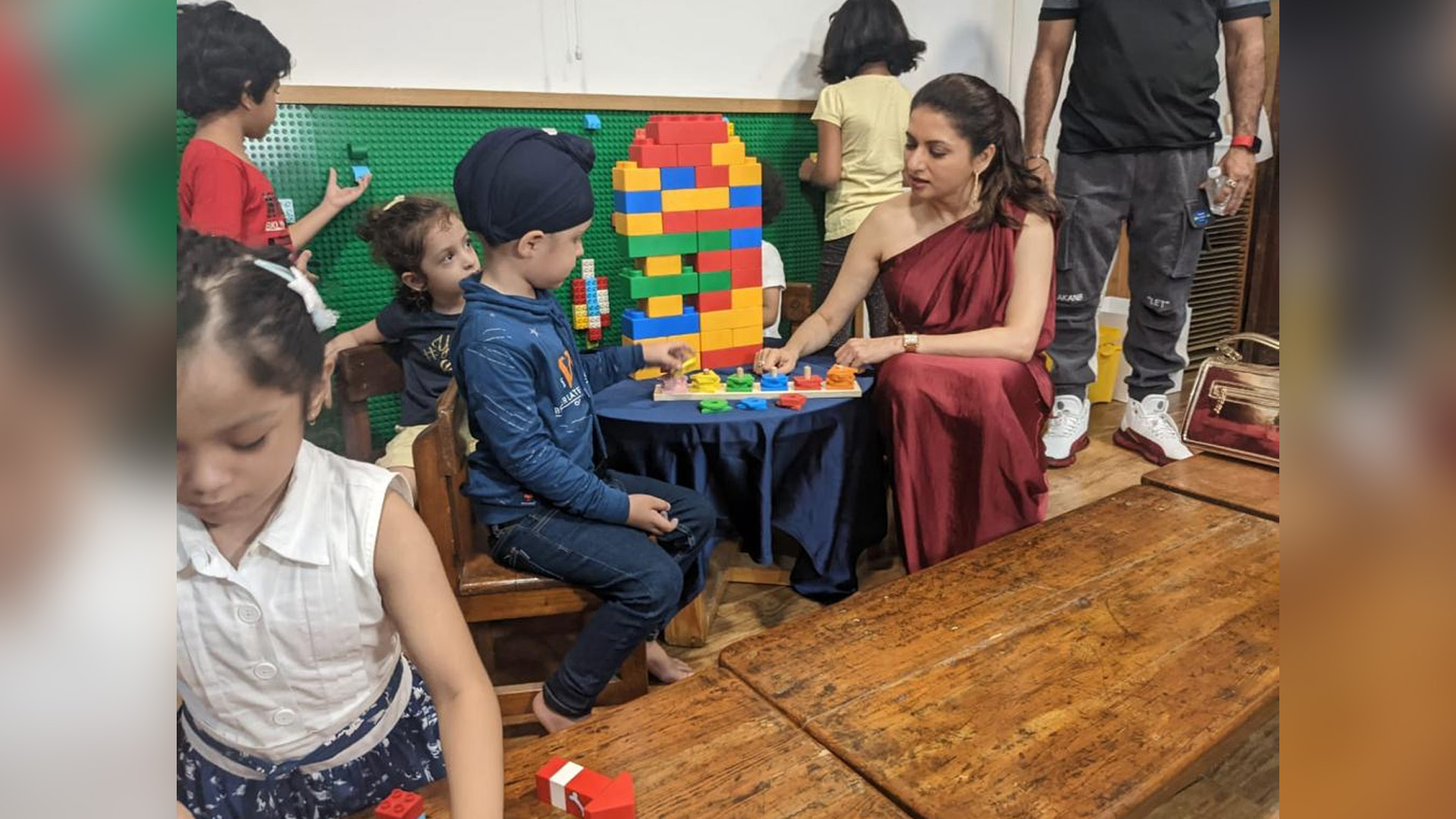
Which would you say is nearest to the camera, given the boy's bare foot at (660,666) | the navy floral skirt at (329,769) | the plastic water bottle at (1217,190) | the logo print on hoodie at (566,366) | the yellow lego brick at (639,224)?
the navy floral skirt at (329,769)

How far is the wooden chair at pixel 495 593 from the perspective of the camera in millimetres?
1108

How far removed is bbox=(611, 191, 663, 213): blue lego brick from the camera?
1501 millimetres

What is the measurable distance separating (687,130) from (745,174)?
13cm

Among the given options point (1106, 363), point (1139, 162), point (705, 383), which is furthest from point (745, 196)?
point (1106, 363)

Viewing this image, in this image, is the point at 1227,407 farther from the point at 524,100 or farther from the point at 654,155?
the point at 524,100

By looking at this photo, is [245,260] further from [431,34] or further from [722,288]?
[431,34]

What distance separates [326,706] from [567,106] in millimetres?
1686

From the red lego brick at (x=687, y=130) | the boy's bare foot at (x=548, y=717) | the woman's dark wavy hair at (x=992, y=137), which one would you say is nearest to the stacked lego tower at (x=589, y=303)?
the red lego brick at (x=687, y=130)

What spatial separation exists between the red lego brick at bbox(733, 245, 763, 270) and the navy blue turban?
0.59 meters

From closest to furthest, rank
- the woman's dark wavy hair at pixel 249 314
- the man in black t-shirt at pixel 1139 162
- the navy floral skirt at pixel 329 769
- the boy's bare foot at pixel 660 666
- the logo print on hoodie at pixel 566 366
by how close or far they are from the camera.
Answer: the woman's dark wavy hair at pixel 249 314 < the navy floral skirt at pixel 329 769 < the logo print on hoodie at pixel 566 366 < the boy's bare foot at pixel 660 666 < the man in black t-shirt at pixel 1139 162

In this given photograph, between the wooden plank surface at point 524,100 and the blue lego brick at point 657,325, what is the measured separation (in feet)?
2.10

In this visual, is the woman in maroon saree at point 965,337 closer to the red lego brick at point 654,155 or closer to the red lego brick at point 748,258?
the red lego brick at point 748,258
